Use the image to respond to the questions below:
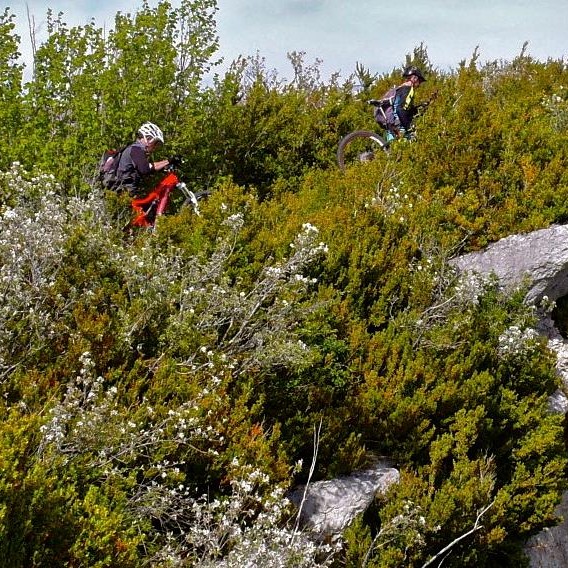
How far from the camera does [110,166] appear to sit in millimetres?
9117

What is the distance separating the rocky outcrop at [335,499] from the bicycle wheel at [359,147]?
21.9 feet

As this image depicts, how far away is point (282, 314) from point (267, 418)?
907 mm

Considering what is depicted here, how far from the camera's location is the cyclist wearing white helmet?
9023 mm

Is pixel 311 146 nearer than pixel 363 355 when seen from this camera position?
No

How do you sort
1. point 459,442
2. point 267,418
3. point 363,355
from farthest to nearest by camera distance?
point 363,355 → point 459,442 → point 267,418

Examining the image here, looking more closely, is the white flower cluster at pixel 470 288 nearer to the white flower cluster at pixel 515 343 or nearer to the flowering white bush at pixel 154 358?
the white flower cluster at pixel 515 343

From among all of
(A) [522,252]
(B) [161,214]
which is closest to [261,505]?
(B) [161,214]

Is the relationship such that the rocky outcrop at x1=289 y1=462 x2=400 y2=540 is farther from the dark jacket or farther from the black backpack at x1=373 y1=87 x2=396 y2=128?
the black backpack at x1=373 y1=87 x2=396 y2=128

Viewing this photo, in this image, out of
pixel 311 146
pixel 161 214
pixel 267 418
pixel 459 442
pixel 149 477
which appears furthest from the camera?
pixel 311 146

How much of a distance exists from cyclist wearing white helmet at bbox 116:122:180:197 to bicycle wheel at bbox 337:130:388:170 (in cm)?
373

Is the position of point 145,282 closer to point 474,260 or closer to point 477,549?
point 477,549

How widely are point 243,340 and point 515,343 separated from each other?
9.07ft

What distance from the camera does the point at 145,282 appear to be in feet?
21.4

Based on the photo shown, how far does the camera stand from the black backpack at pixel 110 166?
909 cm
